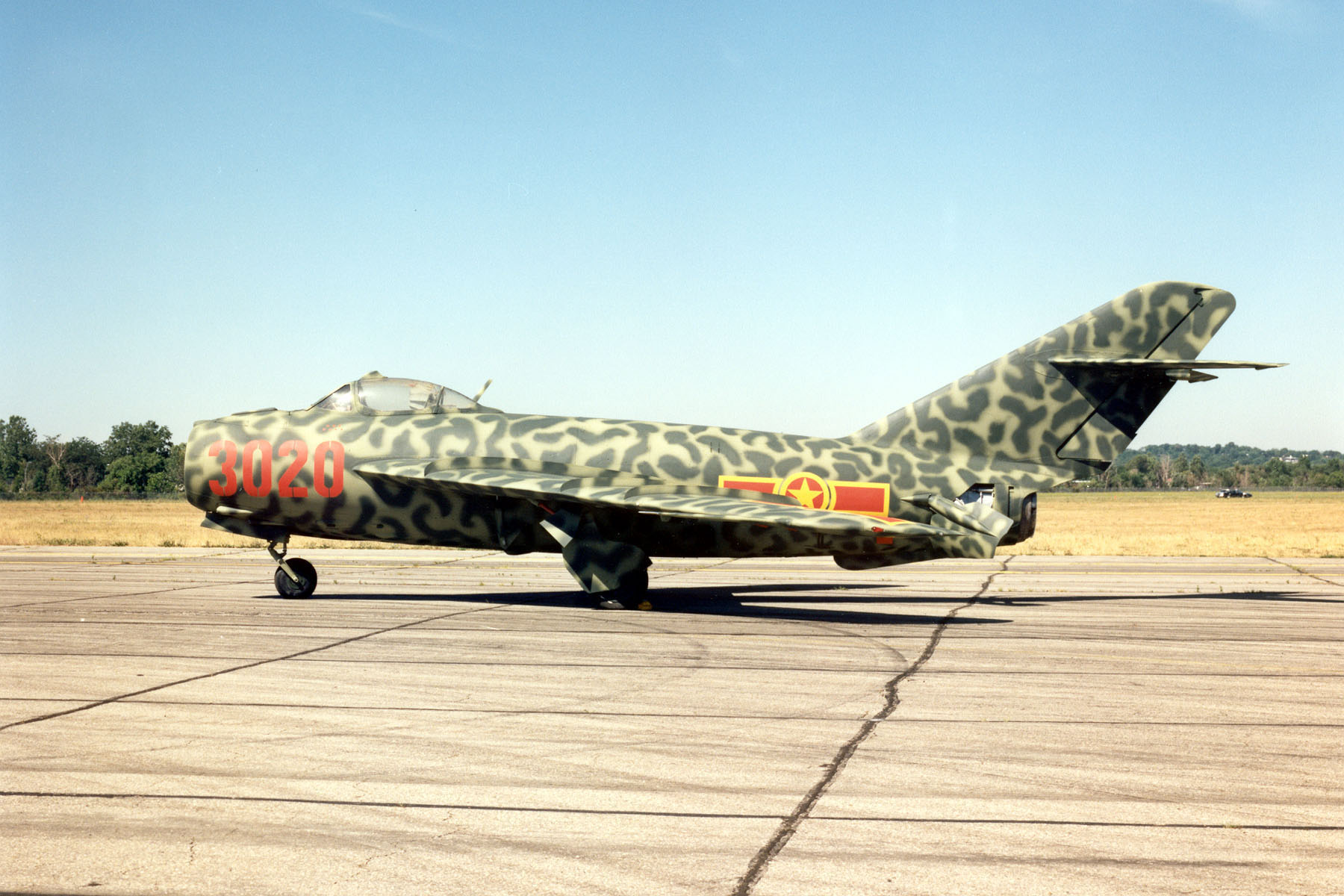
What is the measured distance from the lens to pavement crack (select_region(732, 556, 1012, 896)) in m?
5.74

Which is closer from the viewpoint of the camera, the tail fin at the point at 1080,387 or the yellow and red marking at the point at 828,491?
the yellow and red marking at the point at 828,491

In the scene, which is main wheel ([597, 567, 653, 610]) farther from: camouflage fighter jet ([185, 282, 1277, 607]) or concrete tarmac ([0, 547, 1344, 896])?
concrete tarmac ([0, 547, 1344, 896])

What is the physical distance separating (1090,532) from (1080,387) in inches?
1734

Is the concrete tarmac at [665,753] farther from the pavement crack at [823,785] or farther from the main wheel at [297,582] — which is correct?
the main wheel at [297,582]

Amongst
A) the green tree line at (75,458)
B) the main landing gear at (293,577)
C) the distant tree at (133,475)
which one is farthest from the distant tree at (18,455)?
the main landing gear at (293,577)

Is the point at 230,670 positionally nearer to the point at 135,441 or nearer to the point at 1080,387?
the point at 1080,387

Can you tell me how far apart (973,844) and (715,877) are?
152cm

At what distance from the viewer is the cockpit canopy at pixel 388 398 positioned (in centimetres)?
1928

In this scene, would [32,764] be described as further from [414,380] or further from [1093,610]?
[1093,610]

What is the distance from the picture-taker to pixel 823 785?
24.4 ft

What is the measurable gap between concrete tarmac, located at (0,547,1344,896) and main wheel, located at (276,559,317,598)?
6.36ft

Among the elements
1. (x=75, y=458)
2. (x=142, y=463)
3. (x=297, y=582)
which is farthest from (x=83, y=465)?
(x=297, y=582)

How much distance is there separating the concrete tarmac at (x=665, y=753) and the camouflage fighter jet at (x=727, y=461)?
168 cm

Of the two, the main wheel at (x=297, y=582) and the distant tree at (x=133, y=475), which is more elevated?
the distant tree at (x=133, y=475)
